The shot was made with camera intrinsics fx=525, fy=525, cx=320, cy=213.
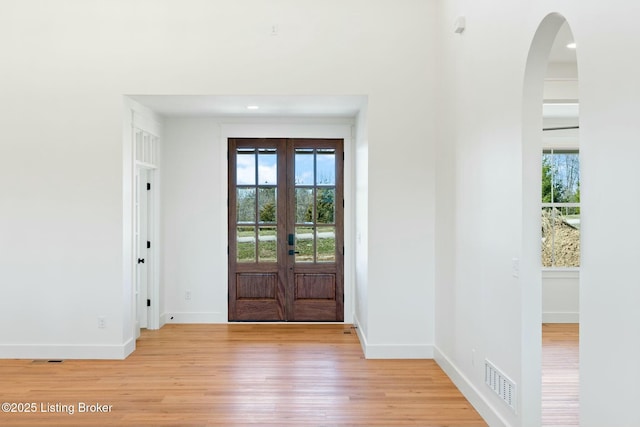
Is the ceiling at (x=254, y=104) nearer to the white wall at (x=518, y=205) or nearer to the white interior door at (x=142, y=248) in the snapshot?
the white interior door at (x=142, y=248)

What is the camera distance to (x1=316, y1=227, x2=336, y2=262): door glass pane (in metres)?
6.69

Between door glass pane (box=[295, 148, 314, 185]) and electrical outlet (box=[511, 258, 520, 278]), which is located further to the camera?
door glass pane (box=[295, 148, 314, 185])

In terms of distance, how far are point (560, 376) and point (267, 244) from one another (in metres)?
3.64

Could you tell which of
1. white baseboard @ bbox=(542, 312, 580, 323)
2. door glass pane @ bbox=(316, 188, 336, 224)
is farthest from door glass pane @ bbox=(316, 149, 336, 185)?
white baseboard @ bbox=(542, 312, 580, 323)

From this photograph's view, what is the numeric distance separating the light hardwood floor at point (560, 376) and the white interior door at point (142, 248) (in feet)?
14.0

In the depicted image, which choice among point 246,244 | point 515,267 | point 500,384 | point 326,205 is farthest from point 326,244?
point 515,267

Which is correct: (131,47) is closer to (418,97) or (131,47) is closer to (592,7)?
(418,97)

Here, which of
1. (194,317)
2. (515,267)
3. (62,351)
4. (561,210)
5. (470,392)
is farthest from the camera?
(561,210)

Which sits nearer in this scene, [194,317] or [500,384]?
[500,384]

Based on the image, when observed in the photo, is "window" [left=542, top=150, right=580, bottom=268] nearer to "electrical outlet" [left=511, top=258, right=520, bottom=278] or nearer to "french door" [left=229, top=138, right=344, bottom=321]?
"french door" [left=229, top=138, right=344, bottom=321]

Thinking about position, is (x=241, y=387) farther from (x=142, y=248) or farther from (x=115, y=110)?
(x=115, y=110)

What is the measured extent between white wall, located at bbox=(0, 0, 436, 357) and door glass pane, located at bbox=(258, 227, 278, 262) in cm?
191

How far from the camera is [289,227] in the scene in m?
6.68

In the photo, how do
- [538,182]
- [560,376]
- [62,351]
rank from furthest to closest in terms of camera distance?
1. [62,351]
2. [560,376]
3. [538,182]
